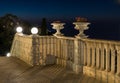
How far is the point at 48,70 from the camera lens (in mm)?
8922

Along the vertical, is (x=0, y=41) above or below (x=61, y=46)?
below

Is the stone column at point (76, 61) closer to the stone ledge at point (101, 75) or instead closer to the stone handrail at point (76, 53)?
the stone handrail at point (76, 53)

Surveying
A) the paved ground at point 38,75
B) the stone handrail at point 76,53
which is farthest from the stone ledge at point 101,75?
the paved ground at point 38,75

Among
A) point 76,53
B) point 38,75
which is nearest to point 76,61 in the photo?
point 76,53

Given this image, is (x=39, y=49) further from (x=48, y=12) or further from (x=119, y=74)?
(x=48, y=12)

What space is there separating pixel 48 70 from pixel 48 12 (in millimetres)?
52180

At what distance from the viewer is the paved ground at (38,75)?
7449 mm

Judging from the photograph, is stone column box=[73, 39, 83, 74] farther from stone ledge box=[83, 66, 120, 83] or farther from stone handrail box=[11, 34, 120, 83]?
stone ledge box=[83, 66, 120, 83]

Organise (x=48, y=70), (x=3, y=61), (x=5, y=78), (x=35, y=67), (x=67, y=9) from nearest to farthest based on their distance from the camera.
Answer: (x=5, y=78)
(x=48, y=70)
(x=35, y=67)
(x=3, y=61)
(x=67, y=9)

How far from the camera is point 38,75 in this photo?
822 cm

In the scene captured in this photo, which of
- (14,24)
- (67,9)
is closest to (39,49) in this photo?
(14,24)

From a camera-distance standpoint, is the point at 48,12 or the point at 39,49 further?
the point at 48,12

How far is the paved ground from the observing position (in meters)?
7.45

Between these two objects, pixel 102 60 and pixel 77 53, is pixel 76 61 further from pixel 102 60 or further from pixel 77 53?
pixel 102 60
